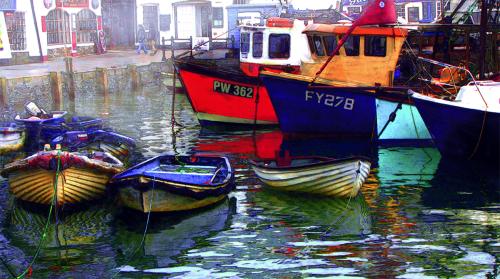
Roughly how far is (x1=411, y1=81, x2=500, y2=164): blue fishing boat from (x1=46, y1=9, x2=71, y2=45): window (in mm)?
24055

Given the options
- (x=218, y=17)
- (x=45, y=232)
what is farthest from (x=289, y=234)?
(x=218, y=17)

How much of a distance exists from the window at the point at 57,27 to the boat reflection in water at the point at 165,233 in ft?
83.8

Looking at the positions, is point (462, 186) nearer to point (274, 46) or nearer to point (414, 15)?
point (274, 46)

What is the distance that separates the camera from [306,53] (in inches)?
892

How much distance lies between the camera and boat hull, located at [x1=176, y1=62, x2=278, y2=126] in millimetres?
23438

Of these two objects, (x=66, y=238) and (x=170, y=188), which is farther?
(x=170, y=188)

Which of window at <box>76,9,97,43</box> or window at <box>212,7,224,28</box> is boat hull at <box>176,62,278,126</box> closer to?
window at <box>76,9,97,43</box>

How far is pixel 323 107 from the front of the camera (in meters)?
21.0

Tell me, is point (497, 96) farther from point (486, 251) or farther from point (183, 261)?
point (183, 261)

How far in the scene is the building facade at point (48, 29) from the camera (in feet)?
110

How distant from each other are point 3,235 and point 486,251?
26.5 feet

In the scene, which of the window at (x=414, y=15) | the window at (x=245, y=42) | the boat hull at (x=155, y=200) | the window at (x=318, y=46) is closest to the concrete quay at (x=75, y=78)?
the window at (x=245, y=42)

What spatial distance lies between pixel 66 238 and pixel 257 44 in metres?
12.8

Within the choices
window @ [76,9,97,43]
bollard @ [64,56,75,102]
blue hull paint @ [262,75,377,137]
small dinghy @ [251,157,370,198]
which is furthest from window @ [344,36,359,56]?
window @ [76,9,97,43]
